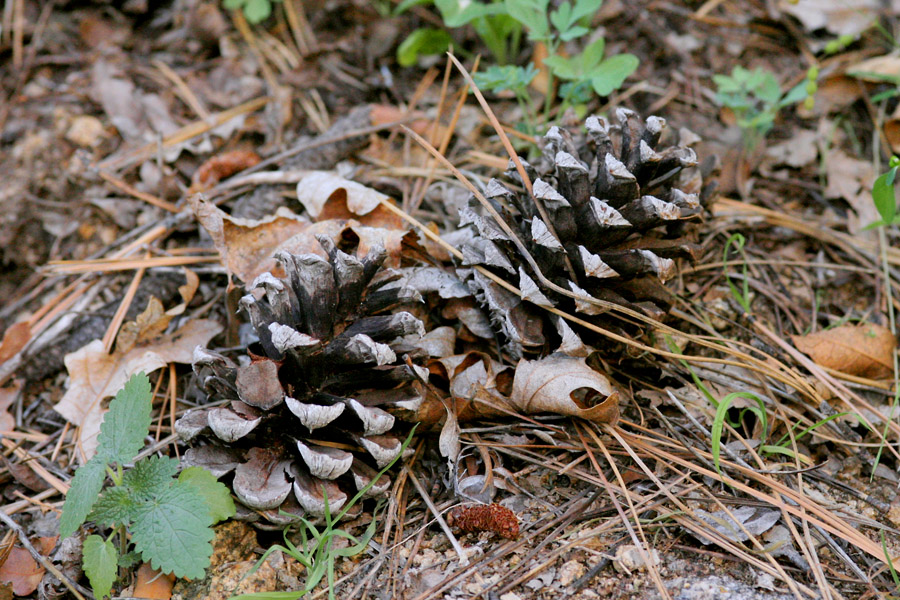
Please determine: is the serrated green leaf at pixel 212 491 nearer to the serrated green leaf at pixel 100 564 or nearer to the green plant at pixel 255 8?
the serrated green leaf at pixel 100 564

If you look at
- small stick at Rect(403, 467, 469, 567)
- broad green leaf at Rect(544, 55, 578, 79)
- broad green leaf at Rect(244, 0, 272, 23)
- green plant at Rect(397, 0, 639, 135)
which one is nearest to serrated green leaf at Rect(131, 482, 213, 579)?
small stick at Rect(403, 467, 469, 567)

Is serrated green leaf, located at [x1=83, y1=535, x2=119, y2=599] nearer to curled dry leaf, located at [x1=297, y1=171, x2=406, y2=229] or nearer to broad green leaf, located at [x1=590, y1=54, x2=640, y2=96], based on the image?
curled dry leaf, located at [x1=297, y1=171, x2=406, y2=229]

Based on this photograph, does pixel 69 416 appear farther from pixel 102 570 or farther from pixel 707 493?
pixel 707 493

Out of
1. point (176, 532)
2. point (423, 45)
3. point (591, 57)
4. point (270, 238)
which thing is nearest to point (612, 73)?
point (591, 57)

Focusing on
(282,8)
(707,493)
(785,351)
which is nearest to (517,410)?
(707,493)

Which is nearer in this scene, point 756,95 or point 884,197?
point 884,197

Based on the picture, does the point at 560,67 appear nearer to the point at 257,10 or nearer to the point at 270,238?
the point at 270,238
